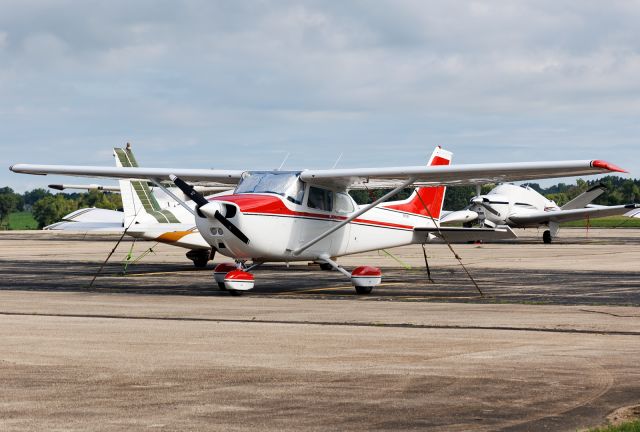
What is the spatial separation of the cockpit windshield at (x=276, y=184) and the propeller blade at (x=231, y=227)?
1.42 m

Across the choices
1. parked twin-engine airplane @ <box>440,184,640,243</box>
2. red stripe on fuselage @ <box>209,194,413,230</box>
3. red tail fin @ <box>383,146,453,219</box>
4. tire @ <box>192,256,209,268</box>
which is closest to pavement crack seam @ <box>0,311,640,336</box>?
red stripe on fuselage @ <box>209,194,413,230</box>

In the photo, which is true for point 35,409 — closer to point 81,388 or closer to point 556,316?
point 81,388

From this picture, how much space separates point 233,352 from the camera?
386 inches

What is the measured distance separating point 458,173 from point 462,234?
11.6ft

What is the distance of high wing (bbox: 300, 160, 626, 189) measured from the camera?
58.3 feet

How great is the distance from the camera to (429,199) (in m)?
Answer: 24.0

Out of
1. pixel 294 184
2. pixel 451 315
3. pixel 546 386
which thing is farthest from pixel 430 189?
pixel 546 386

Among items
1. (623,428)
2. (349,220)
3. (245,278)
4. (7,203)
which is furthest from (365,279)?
(7,203)

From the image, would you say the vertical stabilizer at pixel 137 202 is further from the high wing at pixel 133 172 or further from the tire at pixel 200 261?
the high wing at pixel 133 172

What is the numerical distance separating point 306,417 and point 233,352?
337cm

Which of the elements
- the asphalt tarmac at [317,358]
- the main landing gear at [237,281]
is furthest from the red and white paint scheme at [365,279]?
the main landing gear at [237,281]

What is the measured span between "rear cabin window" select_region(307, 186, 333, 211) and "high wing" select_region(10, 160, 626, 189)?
0.24 m

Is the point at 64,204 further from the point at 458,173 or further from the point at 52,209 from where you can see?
the point at 458,173

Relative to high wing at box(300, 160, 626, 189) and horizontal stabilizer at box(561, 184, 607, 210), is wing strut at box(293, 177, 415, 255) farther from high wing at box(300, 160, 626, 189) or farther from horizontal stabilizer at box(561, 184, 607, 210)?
horizontal stabilizer at box(561, 184, 607, 210)
